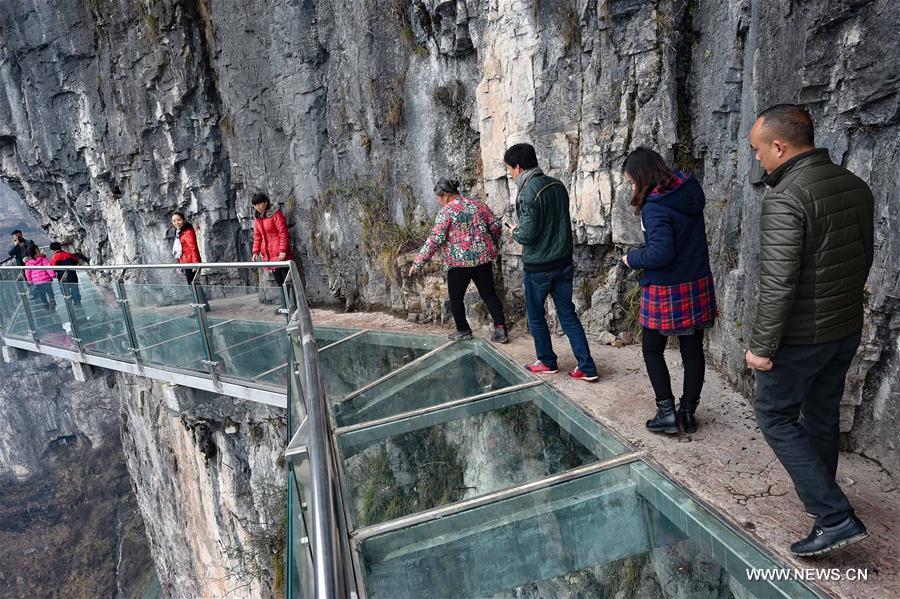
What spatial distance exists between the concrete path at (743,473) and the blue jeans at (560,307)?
25 cm

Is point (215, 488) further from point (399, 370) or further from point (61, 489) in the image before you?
point (61, 489)

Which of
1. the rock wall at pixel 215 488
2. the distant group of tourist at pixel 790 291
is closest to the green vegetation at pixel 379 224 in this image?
the rock wall at pixel 215 488

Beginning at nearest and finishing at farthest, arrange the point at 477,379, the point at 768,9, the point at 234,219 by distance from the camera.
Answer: the point at 768,9 → the point at 477,379 → the point at 234,219

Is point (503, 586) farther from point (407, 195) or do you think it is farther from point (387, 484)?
point (407, 195)

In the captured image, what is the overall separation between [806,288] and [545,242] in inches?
94.3

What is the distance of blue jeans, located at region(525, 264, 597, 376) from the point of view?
458cm

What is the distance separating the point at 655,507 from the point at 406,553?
1.32 m

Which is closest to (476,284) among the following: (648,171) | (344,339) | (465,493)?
(344,339)

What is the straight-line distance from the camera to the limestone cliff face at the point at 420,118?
126 inches

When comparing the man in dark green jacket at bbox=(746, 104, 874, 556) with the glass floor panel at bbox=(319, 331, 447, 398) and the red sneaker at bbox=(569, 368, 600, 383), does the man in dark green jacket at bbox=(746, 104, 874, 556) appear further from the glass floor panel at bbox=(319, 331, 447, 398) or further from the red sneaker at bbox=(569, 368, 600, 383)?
the glass floor panel at bbox=(319, 331, 447, 398)

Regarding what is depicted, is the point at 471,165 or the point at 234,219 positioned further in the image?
the point at 234,219

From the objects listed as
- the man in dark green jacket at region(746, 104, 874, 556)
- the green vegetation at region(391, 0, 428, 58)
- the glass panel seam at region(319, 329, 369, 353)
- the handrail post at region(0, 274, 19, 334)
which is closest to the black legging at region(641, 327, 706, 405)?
the man in dark green jacket at region(746, 104, 874, 556)

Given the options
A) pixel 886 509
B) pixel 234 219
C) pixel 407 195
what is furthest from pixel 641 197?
pixel 234 219

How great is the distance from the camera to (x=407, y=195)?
27.8 ft
